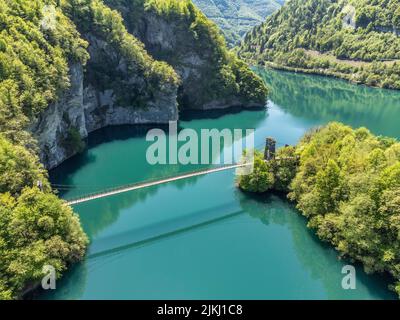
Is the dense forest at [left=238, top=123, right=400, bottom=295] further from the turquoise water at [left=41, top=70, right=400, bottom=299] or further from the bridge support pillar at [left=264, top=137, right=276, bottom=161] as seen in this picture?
the turquoise water at [left=41, top=70, right=400, bottom=299]
